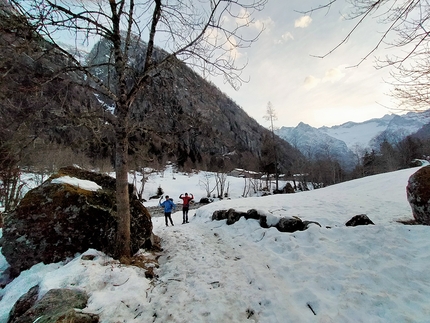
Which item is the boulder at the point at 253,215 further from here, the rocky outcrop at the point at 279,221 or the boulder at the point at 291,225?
the boulder at the point at 291,225

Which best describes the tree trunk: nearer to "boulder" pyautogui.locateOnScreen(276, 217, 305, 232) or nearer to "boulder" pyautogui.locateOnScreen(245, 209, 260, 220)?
"boulder" pyautogui.locateOnScreen(276, 217, 305, 232)

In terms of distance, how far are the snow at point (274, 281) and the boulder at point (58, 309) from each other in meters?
0.15

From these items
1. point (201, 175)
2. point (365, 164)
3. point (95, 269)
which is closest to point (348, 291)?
point (95, 269)

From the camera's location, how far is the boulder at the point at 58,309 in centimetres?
238

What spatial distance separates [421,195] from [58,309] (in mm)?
8071

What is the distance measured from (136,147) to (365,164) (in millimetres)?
61001

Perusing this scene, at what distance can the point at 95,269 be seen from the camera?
3605mm

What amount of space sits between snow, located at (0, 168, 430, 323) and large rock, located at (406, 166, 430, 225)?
1.99 metres

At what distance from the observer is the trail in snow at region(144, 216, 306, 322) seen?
9.18ft

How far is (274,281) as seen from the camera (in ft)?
11.6

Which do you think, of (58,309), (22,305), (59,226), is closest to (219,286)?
(58,309)

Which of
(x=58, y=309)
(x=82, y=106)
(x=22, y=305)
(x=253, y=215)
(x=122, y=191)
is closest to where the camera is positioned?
(x=58, y=309)

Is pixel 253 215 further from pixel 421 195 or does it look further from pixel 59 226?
pixel 59 226

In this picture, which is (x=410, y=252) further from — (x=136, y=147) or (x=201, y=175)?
(x=201, y=175)
